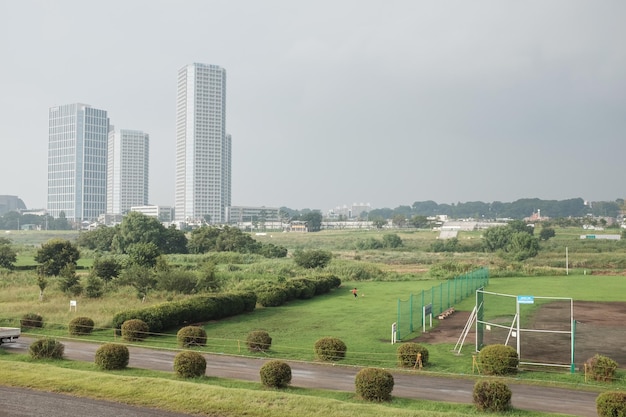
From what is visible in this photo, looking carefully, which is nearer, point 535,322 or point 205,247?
point 535,322

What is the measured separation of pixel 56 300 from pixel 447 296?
27.8 metres

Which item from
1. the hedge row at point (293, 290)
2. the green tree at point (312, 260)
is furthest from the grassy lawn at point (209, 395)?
the green tree at point (312, 260)

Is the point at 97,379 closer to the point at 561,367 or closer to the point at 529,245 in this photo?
the point at 561,367

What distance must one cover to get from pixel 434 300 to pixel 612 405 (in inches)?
1047

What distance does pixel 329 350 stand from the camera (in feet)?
77.3

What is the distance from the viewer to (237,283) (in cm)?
5291

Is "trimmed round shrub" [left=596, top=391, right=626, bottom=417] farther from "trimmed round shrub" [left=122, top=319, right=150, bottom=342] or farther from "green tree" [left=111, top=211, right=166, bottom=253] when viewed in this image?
"green tree" [left=111, top=211, right=166, bottom=253]

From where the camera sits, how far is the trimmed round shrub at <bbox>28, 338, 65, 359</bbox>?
23.0 metres

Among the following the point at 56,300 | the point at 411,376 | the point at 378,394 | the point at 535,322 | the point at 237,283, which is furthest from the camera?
the point at 237,283

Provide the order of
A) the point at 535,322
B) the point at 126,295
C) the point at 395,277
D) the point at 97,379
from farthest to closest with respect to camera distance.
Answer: the point at 395,277, the point at 126,295, the point at 535,322, the point at 97,379

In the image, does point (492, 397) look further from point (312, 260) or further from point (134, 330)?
point (312, 260)

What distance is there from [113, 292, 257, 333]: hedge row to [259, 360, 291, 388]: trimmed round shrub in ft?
43.0

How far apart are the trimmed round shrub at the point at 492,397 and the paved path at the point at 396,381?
1072mm

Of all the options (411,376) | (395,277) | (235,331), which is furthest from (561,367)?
(395,277)
